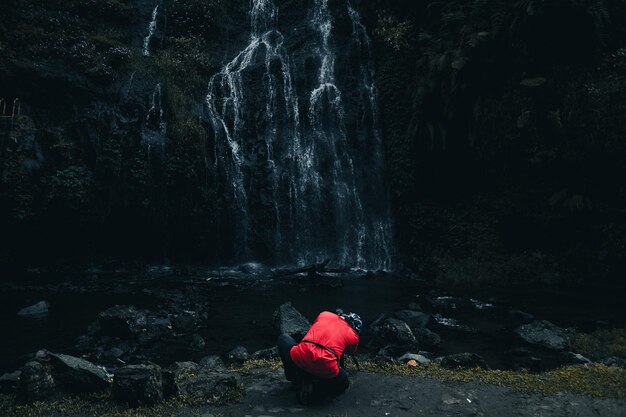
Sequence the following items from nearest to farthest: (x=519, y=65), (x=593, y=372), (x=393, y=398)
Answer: (x=393, y=398), (x=593, y=372), (x=519, y=65)

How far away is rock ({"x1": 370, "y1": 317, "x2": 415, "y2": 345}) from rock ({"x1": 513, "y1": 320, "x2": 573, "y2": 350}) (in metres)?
3.00

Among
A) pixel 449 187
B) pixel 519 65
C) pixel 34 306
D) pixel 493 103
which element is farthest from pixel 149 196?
pixel 519 65

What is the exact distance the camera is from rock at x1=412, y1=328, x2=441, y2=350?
36.9 feet

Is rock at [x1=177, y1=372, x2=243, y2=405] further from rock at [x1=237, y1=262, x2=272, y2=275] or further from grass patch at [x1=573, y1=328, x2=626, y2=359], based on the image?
rock at [x1=237, y1=262, x2=272, y2=275]

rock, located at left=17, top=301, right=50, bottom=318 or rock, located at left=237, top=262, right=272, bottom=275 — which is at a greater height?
rock, located at left=237, top=262, right=272, bottom=275

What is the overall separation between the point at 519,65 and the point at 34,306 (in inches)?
805

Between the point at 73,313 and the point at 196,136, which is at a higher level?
the point at 196,136

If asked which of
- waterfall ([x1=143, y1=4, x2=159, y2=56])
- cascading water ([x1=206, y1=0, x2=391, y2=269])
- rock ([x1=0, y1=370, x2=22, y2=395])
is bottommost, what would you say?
rock ([x1=0, y1=370, x2=22, y2=395])

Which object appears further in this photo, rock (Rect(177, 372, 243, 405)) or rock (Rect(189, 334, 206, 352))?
rock (Rect(189, 334, 206, 352))

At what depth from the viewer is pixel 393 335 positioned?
11.0 metres

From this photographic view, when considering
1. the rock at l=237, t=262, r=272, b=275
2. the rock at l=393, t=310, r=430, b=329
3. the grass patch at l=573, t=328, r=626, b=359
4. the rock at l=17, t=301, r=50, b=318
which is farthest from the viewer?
the rock at l=237, t=262, r=272, b=275

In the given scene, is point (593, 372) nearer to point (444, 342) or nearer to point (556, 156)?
point (444, 342)

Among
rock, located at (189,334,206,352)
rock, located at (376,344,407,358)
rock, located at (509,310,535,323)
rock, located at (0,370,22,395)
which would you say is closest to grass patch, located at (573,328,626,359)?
rock, located at (509,310,535,323)

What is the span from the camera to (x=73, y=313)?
13.9m
